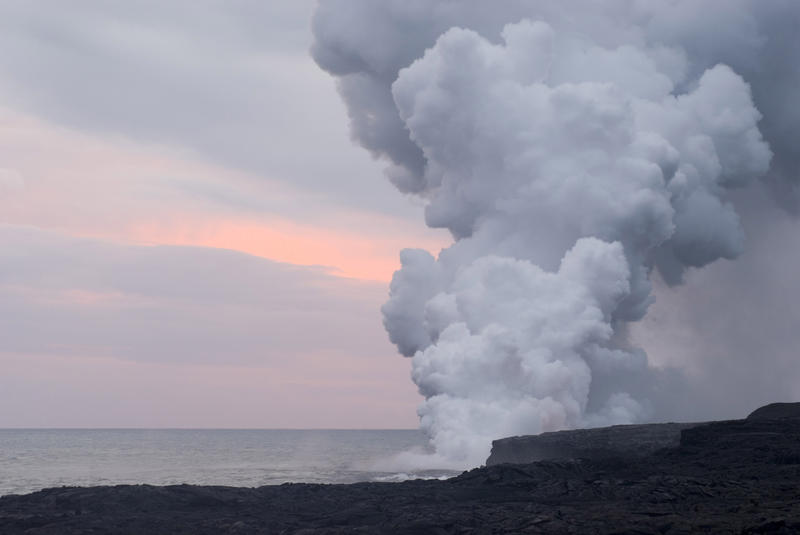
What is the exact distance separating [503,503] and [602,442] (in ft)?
73.3

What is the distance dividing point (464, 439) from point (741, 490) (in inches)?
2037

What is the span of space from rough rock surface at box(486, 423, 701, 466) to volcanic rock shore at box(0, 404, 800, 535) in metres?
4.98

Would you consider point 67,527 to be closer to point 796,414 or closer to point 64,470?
point 796,414

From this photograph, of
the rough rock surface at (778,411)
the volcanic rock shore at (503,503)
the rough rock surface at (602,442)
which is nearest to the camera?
the volcanic rock shore at (503,503)

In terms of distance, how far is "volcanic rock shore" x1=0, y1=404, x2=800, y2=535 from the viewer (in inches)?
1528

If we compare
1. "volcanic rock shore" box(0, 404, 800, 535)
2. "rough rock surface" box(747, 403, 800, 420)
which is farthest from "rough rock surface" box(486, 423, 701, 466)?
"rough rock surface" box(747, 403, 800, 420)

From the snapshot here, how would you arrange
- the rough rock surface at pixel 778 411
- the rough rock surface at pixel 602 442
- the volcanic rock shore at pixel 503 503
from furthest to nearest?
the rough rock surface at pixel 778 411 → the rough rock surface at pixel 602 442 → the volcanic rock shore at pixel 503 503

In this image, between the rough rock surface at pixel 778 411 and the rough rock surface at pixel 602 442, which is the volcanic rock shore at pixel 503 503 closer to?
the rough rock surface at pixel 602 442

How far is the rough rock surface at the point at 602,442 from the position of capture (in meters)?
64.1

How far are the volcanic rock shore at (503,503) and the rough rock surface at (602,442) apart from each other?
4.98 m

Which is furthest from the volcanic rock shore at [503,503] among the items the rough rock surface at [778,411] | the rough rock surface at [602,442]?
the rough rock surface at [778,411]

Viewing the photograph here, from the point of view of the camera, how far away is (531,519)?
3947 centimetres

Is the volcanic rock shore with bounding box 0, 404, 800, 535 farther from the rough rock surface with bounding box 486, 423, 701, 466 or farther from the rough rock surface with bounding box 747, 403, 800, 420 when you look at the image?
the rough rock surface with bounding box 747, 403, 800, 420

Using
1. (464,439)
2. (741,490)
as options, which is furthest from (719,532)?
(464,439)
